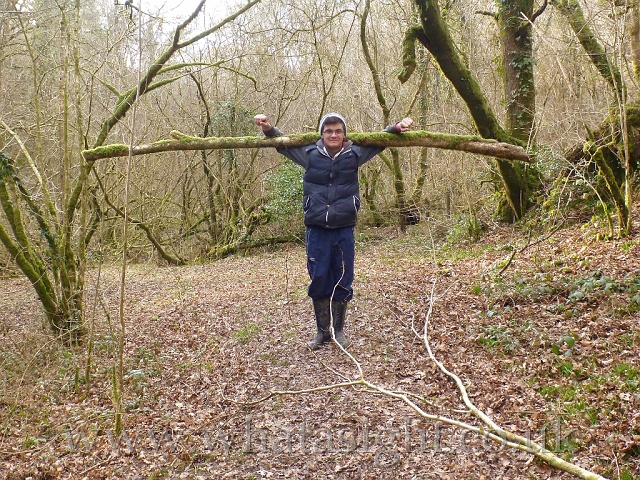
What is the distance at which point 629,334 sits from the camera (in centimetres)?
498

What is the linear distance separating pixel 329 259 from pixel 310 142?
50.6 inches

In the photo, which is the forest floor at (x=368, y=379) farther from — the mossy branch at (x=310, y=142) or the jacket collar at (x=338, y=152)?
the jacket collar at (x=338, y=152)

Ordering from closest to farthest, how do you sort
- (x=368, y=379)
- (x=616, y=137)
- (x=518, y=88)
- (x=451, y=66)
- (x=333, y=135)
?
(x=368, y=379)
(x=333, y=135)
(x=616, y=137)
(x=451, y=66)
(x=518, y=88)

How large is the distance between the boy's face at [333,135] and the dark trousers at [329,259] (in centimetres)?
89

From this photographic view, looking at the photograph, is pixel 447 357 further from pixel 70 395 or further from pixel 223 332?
pixel 70 395

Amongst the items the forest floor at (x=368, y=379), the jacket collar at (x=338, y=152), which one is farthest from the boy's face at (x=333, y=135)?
the forest floor at (x=368, y=379)

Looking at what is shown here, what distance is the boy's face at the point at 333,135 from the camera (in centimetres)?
561

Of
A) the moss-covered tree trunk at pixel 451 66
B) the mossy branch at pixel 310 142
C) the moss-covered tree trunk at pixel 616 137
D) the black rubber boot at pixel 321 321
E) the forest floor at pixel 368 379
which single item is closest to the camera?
the forest floor at pixel 368 379

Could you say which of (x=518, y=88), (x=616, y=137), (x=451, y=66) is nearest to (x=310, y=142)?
(x=451, y=66)

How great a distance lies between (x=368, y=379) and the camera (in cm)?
525

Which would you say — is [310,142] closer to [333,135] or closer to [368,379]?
[333,135]

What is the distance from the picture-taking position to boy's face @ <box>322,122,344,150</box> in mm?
5609

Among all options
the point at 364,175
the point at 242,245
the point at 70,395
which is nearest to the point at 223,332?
the point at 70,395

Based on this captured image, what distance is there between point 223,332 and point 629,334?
16.4ft
